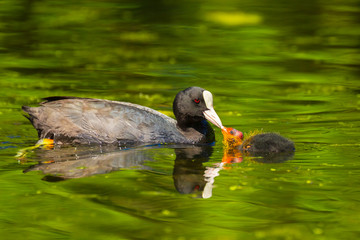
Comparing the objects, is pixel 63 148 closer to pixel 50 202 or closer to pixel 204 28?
pixel 50 202

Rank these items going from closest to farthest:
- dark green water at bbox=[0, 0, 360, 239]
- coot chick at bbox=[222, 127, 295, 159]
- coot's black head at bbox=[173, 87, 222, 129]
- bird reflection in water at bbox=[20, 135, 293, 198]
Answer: dark green water at bbox=[0, 0, 360, 239], bird reflection in water at bbox=[20, 135, 293, 198], coot chick at bbox=[222, 127, 295, 159], coot's black head at bbox=[173, 87, 222, 129]

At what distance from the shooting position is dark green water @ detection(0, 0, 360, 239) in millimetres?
5336

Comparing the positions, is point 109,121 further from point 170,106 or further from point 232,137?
point 170,106

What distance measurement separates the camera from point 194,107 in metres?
8.40

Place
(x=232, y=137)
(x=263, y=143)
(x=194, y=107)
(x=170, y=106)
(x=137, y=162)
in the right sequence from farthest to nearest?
(x=170, y=106)
(x=194, y=107)
(x=232, y=137)
(x=263, y=143)
(x=137, y=162)

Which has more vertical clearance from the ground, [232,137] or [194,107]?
[194,107]


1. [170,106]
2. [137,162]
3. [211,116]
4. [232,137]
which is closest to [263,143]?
[232,137]

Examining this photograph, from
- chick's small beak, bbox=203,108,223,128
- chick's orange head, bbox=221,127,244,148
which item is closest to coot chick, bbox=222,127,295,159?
chick's orange head, bbox=221,127,244,148

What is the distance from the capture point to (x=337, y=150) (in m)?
7.73

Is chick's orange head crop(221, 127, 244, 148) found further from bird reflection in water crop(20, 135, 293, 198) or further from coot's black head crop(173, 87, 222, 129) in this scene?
coot's black head crop(173, 87, 222, 129)

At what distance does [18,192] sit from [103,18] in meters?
10.3

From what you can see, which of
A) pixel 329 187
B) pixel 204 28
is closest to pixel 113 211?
pixel 329 187

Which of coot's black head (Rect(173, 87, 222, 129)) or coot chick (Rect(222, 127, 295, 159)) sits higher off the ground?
coot's black head (Rect(173, 87, 222, 129))

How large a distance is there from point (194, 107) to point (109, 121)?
1.03 meters
